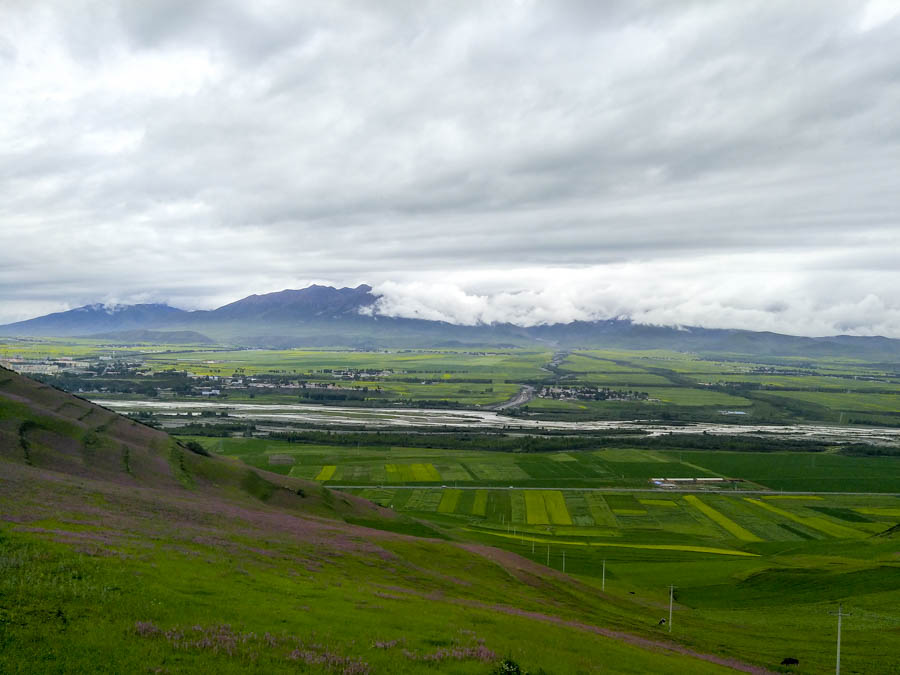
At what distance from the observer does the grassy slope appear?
18375 mm

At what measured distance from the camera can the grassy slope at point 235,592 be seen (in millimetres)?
18375

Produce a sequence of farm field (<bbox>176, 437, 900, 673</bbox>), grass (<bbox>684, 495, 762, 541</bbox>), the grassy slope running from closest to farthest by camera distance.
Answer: the grassy slope → farm field (<bbox>176, 437, 900, 673</bbox>) → grass (<bbox>684, 495, 762, 541</bbox>)

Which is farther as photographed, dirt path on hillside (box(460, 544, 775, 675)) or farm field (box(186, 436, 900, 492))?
farm field (box(186, 436, 900, 492))

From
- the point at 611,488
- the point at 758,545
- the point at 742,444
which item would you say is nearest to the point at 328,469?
the point at 611,488

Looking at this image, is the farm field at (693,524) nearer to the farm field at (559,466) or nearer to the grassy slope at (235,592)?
the farm field at (559,466)

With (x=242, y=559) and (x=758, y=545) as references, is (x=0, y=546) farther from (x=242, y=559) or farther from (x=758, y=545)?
(x=758, y=545)

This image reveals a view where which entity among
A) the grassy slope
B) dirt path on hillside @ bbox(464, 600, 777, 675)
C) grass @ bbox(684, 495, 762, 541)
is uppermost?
the grassy slope

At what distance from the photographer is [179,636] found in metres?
18.8

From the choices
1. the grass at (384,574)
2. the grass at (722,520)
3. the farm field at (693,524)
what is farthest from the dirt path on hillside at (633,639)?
the grass at (722,520)

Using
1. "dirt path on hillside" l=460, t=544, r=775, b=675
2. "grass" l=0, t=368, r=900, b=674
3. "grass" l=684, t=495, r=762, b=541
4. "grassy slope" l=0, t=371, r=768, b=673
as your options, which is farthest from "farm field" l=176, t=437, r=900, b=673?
"grassy slope" l=0, t=371, r=768, b=673

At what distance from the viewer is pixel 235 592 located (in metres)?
26.4

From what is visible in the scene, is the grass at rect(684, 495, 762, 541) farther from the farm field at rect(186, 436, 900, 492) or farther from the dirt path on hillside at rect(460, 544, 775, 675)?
the dirt path on hillside at rect(460, 544, 775, 675)

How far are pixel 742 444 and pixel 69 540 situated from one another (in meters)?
193

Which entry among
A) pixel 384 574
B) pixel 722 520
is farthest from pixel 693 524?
pixel 384 574
